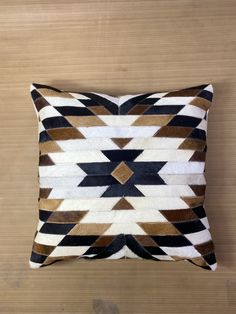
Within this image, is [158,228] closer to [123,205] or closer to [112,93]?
[123,205]

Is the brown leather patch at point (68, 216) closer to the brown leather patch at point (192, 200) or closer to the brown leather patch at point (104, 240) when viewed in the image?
the brown leather patch at point (104, 240)

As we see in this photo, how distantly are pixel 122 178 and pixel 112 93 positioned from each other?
11.6 inches

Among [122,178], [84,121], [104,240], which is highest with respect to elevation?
[84,121]

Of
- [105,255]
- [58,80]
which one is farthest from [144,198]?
[58,80]

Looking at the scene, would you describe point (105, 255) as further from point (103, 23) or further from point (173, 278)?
point (103, 23)

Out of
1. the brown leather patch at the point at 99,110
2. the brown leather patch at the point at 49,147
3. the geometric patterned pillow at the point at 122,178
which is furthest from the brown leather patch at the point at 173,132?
the brown leather patch at the point at 49,147

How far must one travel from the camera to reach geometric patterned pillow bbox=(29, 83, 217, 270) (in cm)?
73

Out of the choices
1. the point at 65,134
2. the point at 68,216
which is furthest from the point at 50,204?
the point at 65,134

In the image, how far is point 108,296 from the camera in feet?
2.90

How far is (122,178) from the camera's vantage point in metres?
0.73

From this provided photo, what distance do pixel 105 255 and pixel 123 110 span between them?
36 cm

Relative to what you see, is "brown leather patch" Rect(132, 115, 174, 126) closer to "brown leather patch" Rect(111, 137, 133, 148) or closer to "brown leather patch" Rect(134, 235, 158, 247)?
"brown leather patch" Rect(111, 137, 133, 148)

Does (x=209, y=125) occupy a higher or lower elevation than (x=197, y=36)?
lower

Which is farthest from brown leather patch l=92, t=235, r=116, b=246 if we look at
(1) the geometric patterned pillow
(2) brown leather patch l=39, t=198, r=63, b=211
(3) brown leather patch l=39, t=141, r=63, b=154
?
(3) brown leather patch l=39, t=141, r=63, b=154
